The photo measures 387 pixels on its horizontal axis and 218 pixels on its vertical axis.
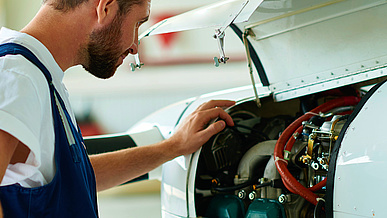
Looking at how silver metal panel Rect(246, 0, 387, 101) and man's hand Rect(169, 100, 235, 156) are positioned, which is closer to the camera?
silver metal panel Rect(246, 0, 387, 101)

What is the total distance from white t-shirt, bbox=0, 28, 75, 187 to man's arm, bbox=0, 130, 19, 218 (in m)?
0.02

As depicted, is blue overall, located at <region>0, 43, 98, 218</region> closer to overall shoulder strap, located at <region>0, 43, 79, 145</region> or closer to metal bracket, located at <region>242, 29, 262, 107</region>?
overall shoulder strap, located at <region>0, 43, 79, 145</region>

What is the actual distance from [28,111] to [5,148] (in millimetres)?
76

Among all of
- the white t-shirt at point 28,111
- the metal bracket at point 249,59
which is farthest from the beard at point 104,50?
the metal bracket at point 249,59

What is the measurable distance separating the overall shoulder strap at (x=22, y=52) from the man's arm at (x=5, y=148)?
0.60ft

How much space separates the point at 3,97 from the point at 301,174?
1057mm

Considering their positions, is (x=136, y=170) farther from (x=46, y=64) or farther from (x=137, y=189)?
(x=137, y=189)

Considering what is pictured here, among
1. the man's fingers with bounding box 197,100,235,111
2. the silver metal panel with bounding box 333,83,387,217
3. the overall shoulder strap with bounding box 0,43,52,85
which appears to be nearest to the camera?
the overall shoulder strap with bounding box 0,43,52,85

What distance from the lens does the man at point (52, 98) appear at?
0.80m

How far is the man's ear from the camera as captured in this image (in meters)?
1.00

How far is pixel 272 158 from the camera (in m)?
1.61

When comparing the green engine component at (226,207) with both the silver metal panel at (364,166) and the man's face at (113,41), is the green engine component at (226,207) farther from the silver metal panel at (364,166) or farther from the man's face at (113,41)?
the man's face at (113,41)

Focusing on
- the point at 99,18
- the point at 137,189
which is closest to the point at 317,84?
the point at 99,18

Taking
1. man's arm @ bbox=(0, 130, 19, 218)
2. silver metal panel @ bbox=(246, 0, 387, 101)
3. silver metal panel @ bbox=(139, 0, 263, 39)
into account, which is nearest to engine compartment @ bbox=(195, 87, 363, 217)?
silver metal panel @ bbox=(246, 0, 387, 101)
